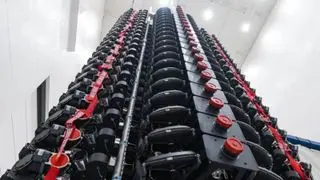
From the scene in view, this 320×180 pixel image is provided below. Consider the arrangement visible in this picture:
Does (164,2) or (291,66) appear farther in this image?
(164,2)

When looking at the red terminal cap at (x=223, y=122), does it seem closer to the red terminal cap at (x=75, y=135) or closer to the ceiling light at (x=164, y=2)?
the red terminal cap at (x=75, y=135)

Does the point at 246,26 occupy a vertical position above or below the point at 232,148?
below

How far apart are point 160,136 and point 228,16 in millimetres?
8047

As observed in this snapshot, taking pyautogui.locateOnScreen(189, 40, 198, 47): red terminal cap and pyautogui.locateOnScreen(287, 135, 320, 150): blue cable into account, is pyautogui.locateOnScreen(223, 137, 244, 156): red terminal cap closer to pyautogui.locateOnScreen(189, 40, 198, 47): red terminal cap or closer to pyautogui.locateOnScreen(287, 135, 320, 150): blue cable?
pyautogui.locateOnScreen(189, 40, 198, 47): red terminal cap

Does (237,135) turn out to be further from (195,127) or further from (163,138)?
(163,138)

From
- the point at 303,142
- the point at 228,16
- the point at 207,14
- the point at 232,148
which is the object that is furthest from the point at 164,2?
the point at 232,148

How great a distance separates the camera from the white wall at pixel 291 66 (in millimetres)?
4012

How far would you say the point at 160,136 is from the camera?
1.04m

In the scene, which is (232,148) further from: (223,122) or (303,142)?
(303,142)

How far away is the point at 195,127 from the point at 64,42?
3.48 metres

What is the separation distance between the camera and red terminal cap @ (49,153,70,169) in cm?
83

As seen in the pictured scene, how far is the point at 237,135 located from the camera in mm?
1040

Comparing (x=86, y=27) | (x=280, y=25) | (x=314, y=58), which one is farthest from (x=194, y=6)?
(x=314, y=58)

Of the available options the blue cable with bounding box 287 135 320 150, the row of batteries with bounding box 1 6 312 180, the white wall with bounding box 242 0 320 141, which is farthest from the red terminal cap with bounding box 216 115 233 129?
the white wall with bounding box 242 0 320 141
